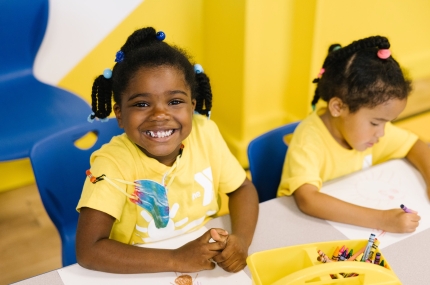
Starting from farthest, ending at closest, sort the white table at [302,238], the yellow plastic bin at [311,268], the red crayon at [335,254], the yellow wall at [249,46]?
the yellow wall at [249,46] → the white table at [302,238] → the red crayon at [335,254] → the yellow plastic bin at [311,268]

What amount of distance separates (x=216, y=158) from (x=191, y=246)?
0.30m

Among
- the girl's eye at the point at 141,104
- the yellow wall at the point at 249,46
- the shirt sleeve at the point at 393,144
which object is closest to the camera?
the girl's eye at the point at 141,104

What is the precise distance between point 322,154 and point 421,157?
0.92 ft

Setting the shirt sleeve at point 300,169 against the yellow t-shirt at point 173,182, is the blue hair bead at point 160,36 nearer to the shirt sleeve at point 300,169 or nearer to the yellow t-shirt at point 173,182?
the yellow t-shirt at point 173,182

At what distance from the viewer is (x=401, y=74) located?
1.24 metres

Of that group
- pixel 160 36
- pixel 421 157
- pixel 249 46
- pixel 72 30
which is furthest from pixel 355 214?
pixel 72 30

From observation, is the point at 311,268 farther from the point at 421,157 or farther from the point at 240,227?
the point at 421,157

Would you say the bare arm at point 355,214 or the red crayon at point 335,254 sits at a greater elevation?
the red crayon at point 335,254

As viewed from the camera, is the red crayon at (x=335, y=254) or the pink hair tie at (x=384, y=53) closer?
the red crayon at (x=335, y=254)

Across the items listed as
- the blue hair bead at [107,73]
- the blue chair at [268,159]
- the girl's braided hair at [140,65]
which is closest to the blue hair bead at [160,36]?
the girl's braided hair at [140,65]

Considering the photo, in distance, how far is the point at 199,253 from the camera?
2.85ft

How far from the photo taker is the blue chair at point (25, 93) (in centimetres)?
161

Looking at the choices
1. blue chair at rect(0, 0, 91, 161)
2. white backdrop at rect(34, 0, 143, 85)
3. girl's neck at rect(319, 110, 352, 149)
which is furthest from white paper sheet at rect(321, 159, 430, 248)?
white backdrop at rect(34, 0, 143, 85)

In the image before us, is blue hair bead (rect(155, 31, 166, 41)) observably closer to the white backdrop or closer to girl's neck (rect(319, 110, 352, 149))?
girl's neck (rect(319, 110, 352, 149))
